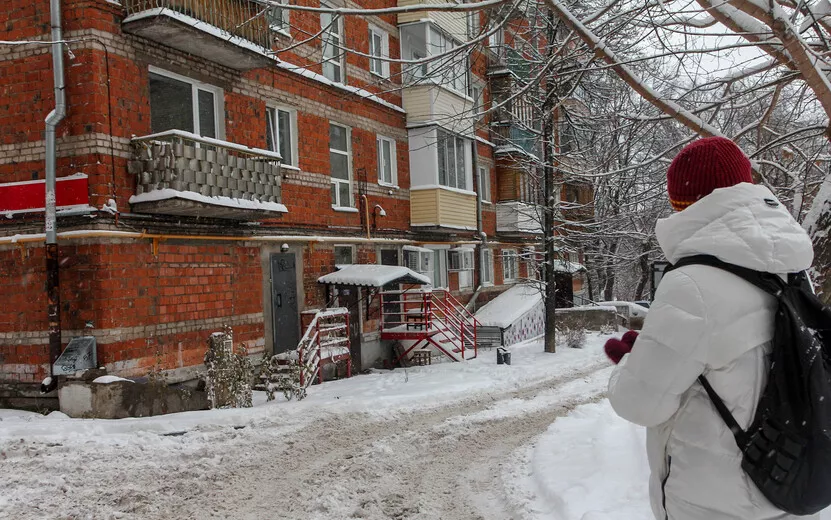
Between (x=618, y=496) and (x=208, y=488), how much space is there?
3.56 m

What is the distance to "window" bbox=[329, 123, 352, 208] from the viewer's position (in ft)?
45.4

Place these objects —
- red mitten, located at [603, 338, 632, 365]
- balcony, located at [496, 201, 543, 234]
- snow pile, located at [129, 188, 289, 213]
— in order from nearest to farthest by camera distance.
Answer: red mitten, located at [603, 338, 632, 365], snow pile, located at [129, 188, 289, 213], balcony, located at [496, 201, 543, 234]

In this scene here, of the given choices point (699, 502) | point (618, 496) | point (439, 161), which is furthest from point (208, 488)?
point (439, 161)

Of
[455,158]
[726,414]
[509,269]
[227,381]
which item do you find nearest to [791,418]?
[726,414]

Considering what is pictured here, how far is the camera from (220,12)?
980cm

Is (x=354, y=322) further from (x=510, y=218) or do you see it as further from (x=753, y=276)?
(x=753, y=276)

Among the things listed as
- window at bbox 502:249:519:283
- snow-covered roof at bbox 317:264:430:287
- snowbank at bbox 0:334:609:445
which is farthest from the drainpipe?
window at bbox 502:249:519:283

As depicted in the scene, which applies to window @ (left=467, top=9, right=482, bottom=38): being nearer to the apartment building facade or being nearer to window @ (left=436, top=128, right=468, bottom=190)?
the apartment building facade

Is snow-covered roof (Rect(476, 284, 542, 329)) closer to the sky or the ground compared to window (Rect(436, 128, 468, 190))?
closer to the ground

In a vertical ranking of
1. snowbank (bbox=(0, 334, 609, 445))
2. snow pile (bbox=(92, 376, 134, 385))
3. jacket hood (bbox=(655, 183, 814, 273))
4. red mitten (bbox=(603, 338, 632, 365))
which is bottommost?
snowbank (bbox=(0, 334, 609, 445))

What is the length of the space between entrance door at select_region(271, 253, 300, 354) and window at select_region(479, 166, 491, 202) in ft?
33.3

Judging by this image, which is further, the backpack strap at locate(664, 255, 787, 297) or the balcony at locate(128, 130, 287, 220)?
the balcony at locate(128, 130, 287, 220)

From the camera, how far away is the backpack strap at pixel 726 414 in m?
1.83

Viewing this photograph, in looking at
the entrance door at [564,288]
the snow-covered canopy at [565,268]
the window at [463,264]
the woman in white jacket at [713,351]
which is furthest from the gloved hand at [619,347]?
the entrance door at [564,288]
